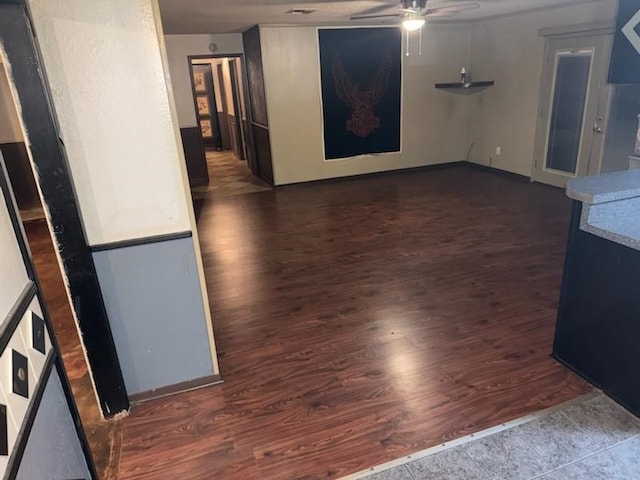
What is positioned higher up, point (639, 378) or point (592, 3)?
point (592, 3)

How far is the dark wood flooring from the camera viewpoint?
6.88ft

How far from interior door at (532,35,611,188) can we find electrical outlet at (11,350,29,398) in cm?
598

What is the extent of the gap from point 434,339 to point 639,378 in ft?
3.48

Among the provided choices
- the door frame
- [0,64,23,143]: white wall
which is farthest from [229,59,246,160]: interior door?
[0,64,23,143]: white wall

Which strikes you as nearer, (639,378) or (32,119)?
(32,119)

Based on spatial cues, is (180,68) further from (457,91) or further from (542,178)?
(542,178)

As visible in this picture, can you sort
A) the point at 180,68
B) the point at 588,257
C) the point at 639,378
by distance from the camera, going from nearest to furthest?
the point at 639,378 < the point at 588,257 < the point at 180,68

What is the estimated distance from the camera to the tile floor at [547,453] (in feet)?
6.16

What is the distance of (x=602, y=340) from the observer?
2273 millimetres

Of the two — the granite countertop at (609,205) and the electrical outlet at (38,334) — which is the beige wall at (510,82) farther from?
the electrical outlet at (38,334)

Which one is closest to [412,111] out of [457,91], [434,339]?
[457,91]

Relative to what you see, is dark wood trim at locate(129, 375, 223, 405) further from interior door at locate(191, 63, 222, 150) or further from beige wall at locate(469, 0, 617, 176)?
interior door at locate(191, 63, 222, 150)

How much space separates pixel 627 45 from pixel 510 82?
2013 millimetres

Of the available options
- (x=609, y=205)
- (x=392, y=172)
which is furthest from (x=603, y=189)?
(x=392, y=172)
